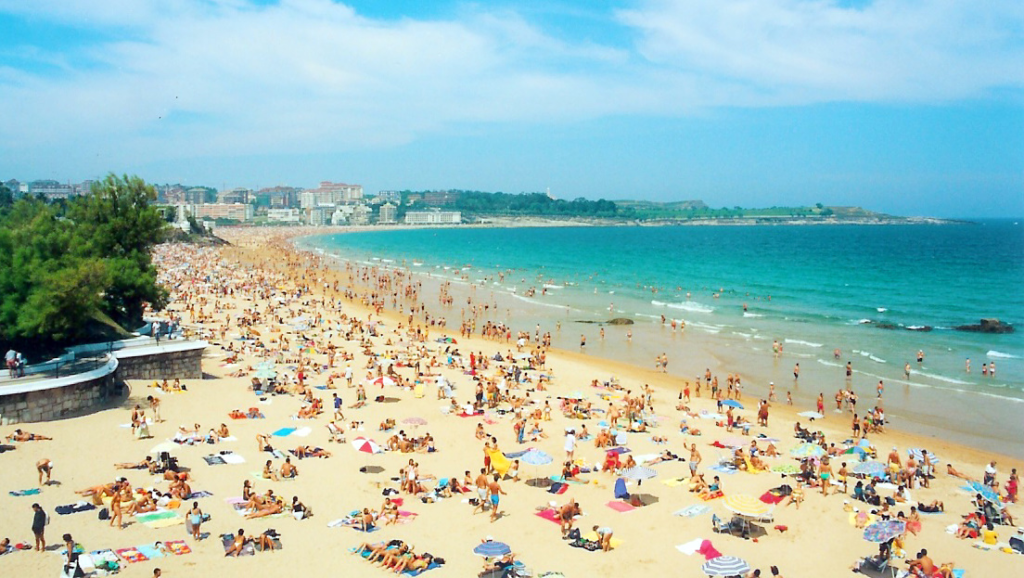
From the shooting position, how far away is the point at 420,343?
29062 mm

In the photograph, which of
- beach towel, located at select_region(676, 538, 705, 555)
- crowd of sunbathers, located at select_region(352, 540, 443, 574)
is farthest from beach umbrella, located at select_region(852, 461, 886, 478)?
crowd of sunbathers, located at select_region(352, 540, 443, 574)

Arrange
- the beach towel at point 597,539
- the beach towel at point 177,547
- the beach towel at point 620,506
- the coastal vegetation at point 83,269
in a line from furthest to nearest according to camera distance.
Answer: the coastal vegetation at point 83,269 < the beach towel at point 620,506 < the beach towel at point 597,539 < the beach towel at point 177,547

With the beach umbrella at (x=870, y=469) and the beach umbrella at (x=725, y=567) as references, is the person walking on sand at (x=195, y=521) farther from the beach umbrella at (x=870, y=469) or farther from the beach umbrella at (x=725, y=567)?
the beach umbrella at (x=870, y=469)

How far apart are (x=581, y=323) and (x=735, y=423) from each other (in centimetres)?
1934

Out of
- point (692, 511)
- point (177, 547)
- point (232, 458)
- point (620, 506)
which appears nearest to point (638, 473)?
point (620, 506)

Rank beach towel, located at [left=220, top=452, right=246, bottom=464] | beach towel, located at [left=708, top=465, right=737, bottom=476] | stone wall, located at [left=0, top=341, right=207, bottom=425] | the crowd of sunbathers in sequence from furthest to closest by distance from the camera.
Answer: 1. stone wall, located at [left=0, top=341, right=207, bottom=425]
2. beach towel, located at [left=708, top=465, right=737, bottom=476]
3. beach towel, located at [left=220, top=452, right=246, bottom=464]
4. the crowd of sunbathers

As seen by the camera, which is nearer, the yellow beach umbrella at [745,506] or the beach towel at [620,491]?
the yellow beach umbrella at [745,506]

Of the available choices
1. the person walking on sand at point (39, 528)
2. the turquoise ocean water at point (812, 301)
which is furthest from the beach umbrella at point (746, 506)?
the turquoise ocean water at point (812, 301)

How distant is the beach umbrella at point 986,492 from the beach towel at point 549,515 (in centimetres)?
810

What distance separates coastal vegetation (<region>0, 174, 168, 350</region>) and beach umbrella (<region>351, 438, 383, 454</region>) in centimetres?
856

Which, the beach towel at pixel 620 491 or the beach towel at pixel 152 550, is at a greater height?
the beach towel at pixel 152 550

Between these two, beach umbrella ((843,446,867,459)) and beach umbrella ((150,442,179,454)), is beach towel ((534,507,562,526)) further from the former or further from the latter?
beach umbrella ((843,446,867,459))

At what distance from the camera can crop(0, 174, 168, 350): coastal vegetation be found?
1802 cm

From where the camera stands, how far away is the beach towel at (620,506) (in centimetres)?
1316
